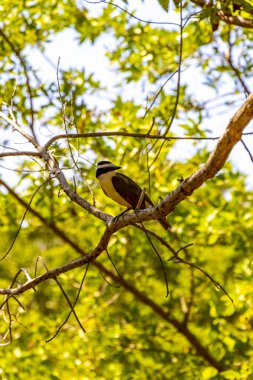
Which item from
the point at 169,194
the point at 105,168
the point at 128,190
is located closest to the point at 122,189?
the point at 128,190

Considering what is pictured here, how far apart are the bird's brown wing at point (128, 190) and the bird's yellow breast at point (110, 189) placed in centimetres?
4

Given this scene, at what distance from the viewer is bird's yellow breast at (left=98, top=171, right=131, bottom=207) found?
206 inches

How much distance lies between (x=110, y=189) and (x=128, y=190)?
20 cm

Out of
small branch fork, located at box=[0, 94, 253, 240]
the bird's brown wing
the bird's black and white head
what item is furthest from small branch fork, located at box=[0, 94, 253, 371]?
the bird's black and white head

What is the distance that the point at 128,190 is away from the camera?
5.16 metres

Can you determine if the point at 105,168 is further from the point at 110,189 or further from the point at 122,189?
the point at 122,189

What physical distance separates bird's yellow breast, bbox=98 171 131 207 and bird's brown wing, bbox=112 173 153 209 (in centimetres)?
4

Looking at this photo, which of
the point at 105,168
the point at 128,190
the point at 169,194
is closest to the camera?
the point at 169,194

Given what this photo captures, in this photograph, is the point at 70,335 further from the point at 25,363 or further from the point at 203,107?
the point at 203,107

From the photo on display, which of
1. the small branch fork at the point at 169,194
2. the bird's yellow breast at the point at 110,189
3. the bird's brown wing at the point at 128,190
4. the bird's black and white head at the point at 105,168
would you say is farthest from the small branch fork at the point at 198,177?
the bird's black and white head at the point at 105,168

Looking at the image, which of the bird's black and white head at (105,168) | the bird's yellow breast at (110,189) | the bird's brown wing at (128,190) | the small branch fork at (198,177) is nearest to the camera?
the small branch fork at (198,177)

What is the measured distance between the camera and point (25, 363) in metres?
6.52

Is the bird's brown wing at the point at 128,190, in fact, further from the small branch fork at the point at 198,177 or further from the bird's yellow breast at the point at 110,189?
the small branch fork at the point at 198,177

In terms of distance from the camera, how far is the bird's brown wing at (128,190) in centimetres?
511
